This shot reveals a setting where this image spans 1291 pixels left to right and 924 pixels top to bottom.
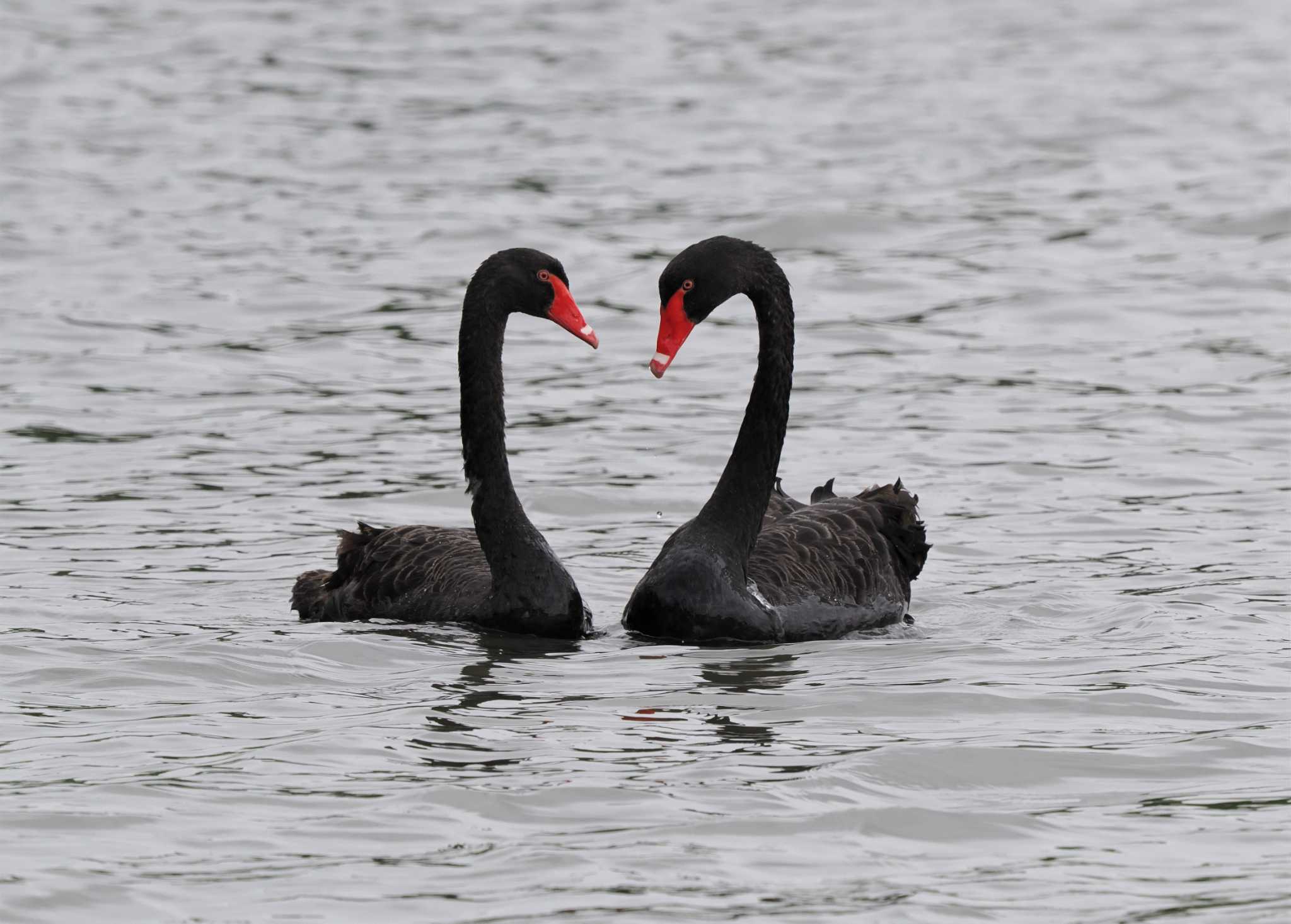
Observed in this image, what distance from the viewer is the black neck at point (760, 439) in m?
8.96

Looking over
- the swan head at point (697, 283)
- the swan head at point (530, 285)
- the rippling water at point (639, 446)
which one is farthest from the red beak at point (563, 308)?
the rippling water at point (639, 446)

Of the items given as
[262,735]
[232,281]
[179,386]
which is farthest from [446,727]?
[232,281]

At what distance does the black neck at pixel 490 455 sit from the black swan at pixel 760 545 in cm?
51

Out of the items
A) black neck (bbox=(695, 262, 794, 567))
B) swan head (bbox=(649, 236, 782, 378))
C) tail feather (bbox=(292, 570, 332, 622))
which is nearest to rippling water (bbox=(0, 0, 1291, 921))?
tail feather (bbox=(292, 570, 332, 622))

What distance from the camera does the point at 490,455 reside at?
896 cm

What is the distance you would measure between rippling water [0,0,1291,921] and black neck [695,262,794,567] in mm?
592

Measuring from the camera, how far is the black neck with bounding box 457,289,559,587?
8.79 metres

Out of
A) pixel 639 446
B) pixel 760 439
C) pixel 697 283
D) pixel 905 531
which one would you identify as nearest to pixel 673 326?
pixel 697 283

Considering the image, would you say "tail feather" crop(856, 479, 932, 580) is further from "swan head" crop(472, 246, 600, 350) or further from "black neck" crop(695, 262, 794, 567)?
"swan head" crop(472, 246, 600, 350)

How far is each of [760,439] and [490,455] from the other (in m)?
1.14

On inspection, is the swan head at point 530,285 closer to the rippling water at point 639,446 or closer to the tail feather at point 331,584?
the tail feather at point 331,584

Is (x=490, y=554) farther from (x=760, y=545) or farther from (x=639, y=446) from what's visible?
(x=639, y=446)

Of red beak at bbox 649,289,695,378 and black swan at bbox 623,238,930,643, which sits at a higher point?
red beak at bbox 649,289,695,378

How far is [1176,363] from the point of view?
46.0 ft
